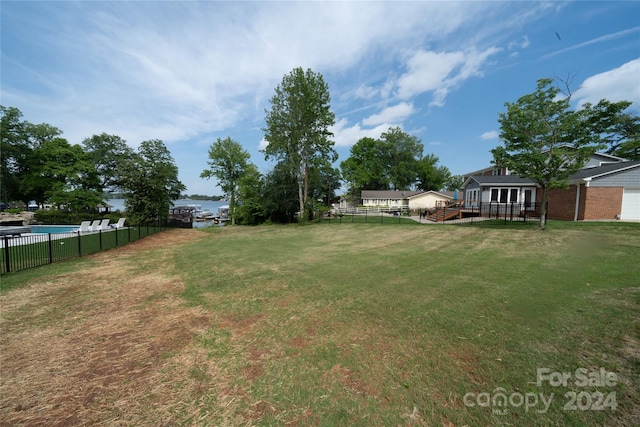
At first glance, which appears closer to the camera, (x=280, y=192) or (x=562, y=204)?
(x=562, y=204)

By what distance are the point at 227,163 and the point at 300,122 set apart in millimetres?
17099

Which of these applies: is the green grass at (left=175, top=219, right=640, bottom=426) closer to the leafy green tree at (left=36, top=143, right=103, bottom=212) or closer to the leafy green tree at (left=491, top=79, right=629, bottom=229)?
the leafy green tree at (left=491, top=79, right=629, bottom=229)

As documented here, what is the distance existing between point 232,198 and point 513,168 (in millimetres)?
30552

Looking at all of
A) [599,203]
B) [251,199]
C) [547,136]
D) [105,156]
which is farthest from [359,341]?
[105,156]

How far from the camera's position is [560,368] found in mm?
2816

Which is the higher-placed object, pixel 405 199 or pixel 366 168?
pixel 366 168

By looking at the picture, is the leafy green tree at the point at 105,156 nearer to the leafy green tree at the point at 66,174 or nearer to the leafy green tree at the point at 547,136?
the leafy green tree at the point at 66,174

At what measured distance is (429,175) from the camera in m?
62.8

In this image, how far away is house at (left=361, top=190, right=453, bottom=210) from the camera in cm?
4859

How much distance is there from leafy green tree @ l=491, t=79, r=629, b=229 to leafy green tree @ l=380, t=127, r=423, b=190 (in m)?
49.7

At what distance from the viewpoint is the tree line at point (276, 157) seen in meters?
12.6

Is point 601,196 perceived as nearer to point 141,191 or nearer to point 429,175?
point 141,191

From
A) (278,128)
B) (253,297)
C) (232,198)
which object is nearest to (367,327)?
(253,297)

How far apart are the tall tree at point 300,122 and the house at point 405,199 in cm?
2653
